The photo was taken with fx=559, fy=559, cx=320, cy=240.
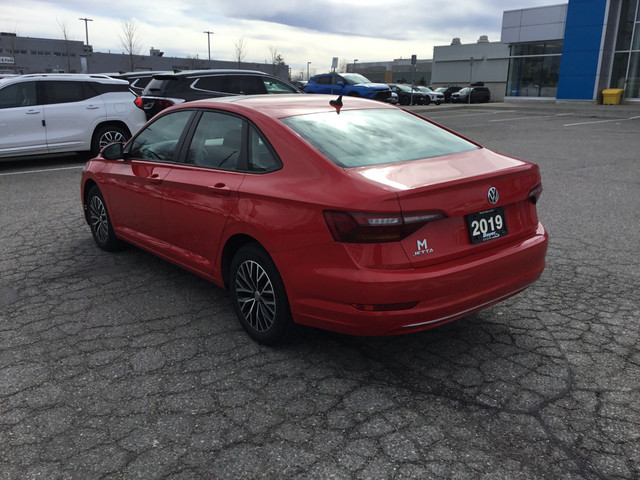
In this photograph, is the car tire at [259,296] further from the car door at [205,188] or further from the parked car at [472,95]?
the parked car at [472,95]

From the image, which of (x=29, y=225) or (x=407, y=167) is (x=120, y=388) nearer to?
(x=407, y=167)

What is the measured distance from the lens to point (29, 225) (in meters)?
6.77

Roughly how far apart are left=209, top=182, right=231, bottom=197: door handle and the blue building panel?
3811 centimetres

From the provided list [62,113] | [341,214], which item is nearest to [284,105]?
[341,214]

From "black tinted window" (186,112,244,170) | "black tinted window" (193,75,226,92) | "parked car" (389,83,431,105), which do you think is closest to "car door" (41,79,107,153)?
"black tinted window" (193,75,226,92)

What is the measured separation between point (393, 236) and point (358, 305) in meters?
0.41

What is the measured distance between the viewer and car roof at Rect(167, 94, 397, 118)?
381 centimetres

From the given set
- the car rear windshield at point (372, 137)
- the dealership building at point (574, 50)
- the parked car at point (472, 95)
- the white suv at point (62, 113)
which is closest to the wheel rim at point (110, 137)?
the white suv at point (62, 113)

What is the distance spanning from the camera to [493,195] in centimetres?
326

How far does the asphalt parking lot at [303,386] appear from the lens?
255cm

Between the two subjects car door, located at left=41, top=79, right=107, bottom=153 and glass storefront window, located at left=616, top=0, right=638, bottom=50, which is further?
glass storefront window, located at left=616, top=0, right=638, bottom=50

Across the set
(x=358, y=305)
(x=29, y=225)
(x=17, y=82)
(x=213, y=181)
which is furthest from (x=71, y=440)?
A: (x=17, y=82)

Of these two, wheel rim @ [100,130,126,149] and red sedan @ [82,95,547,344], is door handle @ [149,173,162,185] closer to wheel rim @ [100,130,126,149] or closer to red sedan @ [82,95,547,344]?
red sedan @ [82,95,547,344]

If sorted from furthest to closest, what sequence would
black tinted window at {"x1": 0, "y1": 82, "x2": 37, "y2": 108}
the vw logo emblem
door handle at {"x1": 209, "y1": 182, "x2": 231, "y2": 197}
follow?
black tinted window at {"x1": 0, "y1": 82, "x2": 37, "y2": 108} → door handle at {"x1": 209, "y1": 182, "x2": 231, "y2": 197} → the vw logo emblem
